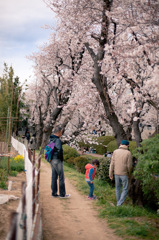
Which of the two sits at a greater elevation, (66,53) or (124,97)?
(66,53)

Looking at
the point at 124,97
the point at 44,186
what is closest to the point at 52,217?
the point at 44,186

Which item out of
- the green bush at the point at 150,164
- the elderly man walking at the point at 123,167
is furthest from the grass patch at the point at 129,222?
the green bush at the point at 150,164

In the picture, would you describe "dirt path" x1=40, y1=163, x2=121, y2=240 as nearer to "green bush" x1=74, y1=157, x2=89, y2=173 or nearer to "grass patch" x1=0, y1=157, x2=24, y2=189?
"grass patch" x1=0, y1=157, x2=24, y2=189

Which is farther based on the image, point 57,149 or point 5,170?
point 5,170

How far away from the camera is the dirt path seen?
5.01 m

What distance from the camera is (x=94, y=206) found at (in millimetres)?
7211

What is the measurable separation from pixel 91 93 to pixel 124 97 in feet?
12.9

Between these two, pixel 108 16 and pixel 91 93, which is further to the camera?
pixel 91 93

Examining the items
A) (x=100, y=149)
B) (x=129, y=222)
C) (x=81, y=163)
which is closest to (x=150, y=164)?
(x=129, y=222)

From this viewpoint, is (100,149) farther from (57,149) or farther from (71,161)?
(57,149)

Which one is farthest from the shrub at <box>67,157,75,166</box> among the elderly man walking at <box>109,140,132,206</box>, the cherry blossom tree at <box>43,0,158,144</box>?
the elderly man walking at <box>109,140,132,206</box>

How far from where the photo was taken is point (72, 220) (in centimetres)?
595

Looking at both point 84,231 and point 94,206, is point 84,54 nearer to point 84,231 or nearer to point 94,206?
point 94,206

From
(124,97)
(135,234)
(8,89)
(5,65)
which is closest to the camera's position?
(135,234)
